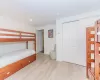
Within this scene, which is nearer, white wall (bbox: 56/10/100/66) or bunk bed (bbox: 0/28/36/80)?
bunk bed (bbox: 0/28/36/80)

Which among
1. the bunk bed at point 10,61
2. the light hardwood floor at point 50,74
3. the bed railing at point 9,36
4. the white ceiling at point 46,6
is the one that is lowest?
the light hardwood floor at point 50,74

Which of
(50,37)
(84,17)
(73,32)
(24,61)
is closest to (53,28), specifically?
(50,37)

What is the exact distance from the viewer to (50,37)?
5898 millimetres

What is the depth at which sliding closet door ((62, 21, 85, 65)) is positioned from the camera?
139 inches

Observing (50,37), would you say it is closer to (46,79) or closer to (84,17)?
(84,17)

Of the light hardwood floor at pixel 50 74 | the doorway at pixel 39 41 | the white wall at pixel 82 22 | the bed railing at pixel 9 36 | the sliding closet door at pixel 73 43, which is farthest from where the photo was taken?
the doorway at pixel 39 41

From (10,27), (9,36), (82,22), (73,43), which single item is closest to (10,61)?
(9,36)

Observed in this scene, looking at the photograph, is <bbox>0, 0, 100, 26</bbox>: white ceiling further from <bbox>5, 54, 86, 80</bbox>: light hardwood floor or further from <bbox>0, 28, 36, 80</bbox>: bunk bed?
<bbox>5, 54, 86, 80</bbox>: light hardwood floor

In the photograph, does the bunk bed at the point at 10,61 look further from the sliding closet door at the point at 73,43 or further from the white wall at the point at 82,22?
the sliding closet door at the point at 73,43

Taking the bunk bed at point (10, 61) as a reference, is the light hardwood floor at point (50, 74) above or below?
below

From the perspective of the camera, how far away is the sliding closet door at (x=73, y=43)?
3.52 m

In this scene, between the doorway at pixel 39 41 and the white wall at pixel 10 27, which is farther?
the doorway at pixel 39 41

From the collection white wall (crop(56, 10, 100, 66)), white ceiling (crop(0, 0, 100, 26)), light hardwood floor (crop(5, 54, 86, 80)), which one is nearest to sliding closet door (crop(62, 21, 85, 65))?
white wall (crop(56, 10, 100, 66))

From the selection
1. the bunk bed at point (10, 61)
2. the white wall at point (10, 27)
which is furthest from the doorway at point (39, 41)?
the bunk bed at point (10, 61)
